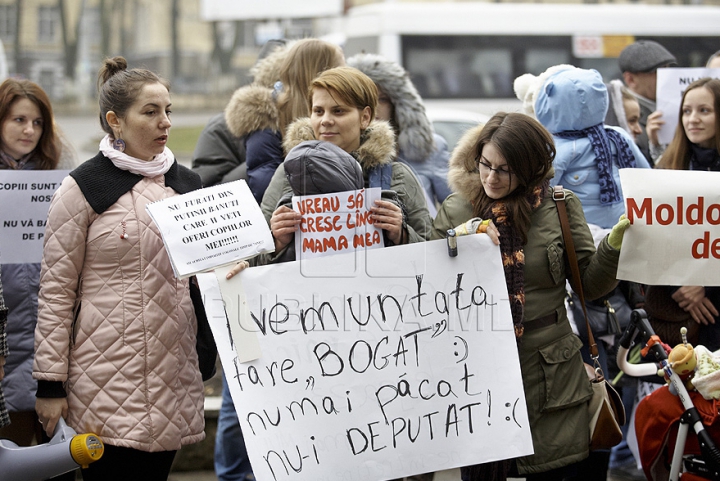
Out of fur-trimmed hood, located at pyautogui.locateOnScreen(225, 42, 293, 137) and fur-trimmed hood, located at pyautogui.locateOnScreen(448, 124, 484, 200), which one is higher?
fur-trimmed hood, located at pyautogui.locateOnScreen(225, 42, 293, 137)

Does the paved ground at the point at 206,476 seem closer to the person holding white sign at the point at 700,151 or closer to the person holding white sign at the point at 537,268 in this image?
the person holding white sign at the point at 700,151

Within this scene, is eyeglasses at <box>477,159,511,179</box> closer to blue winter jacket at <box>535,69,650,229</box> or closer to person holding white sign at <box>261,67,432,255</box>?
person holding white sign at <box>261,67,432,255</box>

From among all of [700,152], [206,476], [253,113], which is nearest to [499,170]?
[253,113]

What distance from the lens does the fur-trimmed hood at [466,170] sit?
3.25 metres

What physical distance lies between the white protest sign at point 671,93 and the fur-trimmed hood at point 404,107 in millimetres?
1391

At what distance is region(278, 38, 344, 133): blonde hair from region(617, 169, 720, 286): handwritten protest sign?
1.43 metres

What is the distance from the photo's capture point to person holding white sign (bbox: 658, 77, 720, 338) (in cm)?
395

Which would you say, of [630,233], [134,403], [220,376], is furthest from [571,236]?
[220,376]

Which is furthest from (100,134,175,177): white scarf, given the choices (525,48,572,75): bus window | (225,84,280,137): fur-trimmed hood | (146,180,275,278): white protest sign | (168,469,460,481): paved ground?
(525,48,572,75): bus window

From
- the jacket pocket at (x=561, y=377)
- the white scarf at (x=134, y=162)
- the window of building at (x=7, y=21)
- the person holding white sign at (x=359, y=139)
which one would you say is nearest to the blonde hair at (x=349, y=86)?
the person holding white sign at (x=359, y=139)

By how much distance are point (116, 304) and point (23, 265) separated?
3.24 ft

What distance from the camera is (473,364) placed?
10.2 feet

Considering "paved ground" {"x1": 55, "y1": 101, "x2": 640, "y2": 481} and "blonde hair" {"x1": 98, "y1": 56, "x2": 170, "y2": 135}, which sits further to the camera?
"paved ground" {"x1": 55, "y1": 101, "x2": 640, "y2": 481}

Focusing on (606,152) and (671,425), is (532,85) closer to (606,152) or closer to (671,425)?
(606,152)
